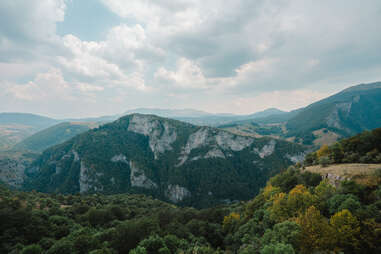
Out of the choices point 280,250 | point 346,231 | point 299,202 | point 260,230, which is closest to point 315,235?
point 346,231

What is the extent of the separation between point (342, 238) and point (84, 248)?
39.6 metres

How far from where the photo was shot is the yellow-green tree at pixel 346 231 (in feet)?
74.5

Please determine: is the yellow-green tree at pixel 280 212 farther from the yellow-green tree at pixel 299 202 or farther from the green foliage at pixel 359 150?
the green foliage at pixel 359 150

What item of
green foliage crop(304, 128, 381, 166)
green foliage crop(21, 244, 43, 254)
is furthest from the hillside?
green foliage crop(21, 244, 43, 254)

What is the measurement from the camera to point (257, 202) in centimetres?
5397

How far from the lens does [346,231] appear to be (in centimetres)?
2297

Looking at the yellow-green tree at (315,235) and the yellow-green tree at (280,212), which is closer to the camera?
the yellow-green tree at (315,235)

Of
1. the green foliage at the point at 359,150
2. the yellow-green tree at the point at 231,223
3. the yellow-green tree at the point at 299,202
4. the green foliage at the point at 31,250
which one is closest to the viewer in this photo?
the green foliage at the point at 31,250

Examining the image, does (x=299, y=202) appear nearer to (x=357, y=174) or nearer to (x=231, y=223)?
Result: (x=357, y=174)

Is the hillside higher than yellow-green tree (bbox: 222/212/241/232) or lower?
higher

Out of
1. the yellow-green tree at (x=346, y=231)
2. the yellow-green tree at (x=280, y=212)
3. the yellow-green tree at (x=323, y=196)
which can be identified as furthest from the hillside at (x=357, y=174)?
the yellow-green tree at (x=280, y=212)

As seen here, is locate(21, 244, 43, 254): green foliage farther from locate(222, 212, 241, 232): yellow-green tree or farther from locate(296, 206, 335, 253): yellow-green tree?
locate(222, 212, 241, 232): yellow-green tree

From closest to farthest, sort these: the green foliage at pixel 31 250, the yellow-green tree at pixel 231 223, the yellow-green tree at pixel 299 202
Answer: the green foliage at pixel 31 250 < the yellow-green tree at pixel 299 202 < the yellow-green tree at pixel 231 223

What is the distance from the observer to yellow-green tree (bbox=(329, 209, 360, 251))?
894 inches
